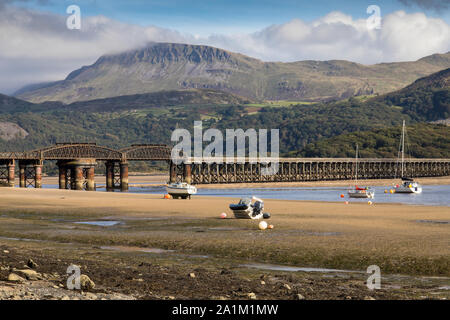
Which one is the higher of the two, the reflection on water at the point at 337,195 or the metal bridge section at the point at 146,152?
the metal bridge section at the point at 146,152

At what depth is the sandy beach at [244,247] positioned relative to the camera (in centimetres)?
2173

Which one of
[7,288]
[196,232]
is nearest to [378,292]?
[7,288]

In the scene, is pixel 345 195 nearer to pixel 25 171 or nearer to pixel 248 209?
pixel 25 171

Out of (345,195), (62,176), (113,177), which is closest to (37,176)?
(62,176)

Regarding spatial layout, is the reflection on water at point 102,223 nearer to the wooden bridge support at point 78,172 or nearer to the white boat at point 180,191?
the white boat at point 180,191

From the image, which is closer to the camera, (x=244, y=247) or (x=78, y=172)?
(x=244, y=247)

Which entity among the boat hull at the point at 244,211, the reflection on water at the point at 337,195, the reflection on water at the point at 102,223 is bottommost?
the reflection on water at the point at 337,195

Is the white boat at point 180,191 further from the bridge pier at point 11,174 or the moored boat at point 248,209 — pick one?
the bridge pier at point 11,174

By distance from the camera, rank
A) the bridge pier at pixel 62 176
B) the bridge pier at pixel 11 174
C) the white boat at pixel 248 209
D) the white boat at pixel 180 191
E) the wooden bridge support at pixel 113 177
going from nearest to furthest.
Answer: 1. the white boat at pixel 248 209
2. the white boat at pixel 180 191
3. the bridge pier at pixel 11 174
4. the bridge pier at pixel 62 176
5. the wooden bridge support at pixel 113 177

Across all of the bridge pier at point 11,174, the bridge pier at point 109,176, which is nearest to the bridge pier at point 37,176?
the bridge pier at point 11,174

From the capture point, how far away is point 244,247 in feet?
103

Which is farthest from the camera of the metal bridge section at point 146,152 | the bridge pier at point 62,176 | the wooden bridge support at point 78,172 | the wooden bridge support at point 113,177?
the metal bridge section at point 146,152

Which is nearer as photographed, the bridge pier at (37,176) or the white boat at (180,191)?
the white boat at (180,191)
